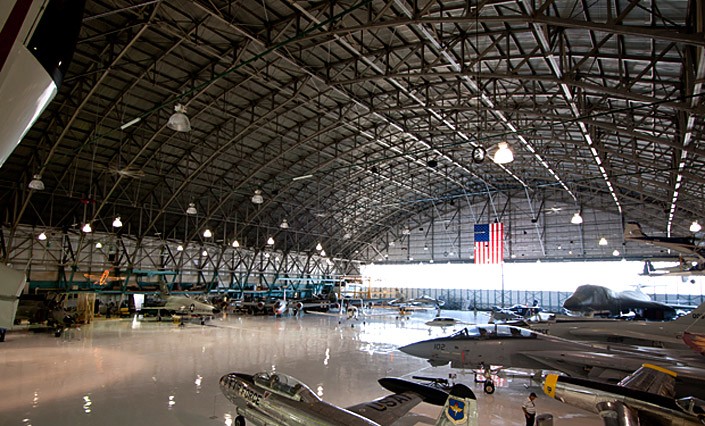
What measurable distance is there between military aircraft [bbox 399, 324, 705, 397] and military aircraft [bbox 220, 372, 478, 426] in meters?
4.00

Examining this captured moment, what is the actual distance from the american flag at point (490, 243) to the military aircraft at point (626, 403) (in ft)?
67.6

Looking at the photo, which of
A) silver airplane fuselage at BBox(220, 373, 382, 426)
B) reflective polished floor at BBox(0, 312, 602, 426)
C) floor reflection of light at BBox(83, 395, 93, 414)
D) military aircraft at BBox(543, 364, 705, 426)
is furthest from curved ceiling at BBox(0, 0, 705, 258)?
floor reflection of light at BBox(83, 395, 93, 414)

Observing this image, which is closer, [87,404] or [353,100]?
[87,404]

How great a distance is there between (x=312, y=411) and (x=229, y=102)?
18.1m

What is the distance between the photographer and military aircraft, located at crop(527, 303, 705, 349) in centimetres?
1267

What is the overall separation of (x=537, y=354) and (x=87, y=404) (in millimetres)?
11257

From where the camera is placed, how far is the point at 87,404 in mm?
8727

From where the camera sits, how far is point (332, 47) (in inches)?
641

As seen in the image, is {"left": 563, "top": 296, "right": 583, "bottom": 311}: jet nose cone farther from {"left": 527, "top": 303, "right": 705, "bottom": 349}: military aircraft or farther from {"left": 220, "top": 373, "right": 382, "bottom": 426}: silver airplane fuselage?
{"left": 220, "top": 373, "right": 382, "bottom": 426}: silver airplane fuselage

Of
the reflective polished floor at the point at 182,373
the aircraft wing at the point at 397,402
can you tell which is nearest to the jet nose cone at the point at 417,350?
the reflective polished floor at the point at 182,373

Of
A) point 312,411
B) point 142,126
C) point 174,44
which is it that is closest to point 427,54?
point 174,44

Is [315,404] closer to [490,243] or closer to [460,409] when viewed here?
[460,409]

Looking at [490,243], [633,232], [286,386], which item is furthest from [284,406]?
[490,243]

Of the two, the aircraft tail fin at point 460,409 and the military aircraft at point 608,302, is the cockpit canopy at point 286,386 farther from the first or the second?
the military aircraft at point 608,302
